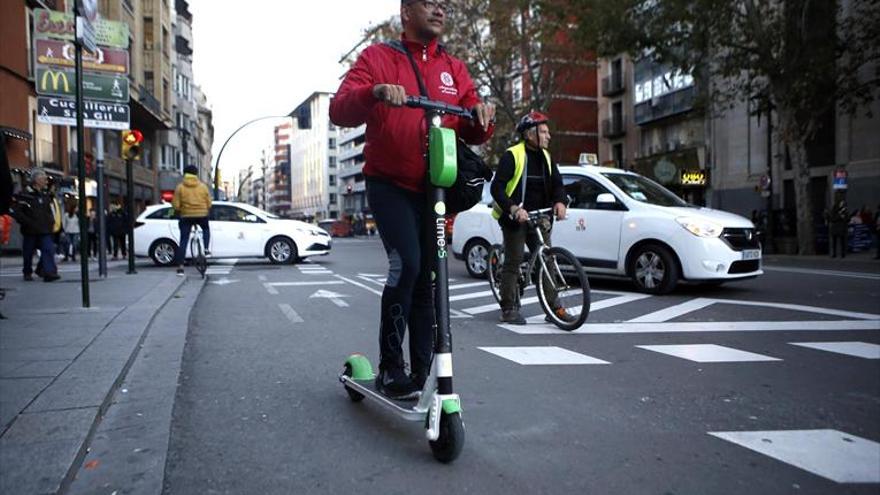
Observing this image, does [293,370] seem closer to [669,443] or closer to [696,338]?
[669,443]

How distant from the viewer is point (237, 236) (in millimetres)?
15953

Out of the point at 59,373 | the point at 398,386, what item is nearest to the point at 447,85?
the point at 398,386

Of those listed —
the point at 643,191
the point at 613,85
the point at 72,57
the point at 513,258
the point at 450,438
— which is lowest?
the point at 450,438

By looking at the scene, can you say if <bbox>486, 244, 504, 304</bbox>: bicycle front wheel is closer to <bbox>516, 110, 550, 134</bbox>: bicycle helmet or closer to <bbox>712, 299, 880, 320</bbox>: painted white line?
<bbox>516, 110, 550, 134</bbox>: bicycle helmet

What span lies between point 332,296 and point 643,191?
4337 millimetres

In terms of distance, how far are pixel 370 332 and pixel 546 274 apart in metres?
1.64

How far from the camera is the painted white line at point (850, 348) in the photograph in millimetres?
4828

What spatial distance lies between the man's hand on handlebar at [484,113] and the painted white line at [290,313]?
4.09 m

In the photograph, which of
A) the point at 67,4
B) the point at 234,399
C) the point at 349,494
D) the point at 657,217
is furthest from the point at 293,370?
the point at 67,4

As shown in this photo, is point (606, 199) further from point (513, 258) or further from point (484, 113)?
point (484, 113)

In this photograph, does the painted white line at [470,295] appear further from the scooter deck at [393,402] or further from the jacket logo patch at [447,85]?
the jacket logo patch at [447,85]

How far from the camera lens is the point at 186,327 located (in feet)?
20.0

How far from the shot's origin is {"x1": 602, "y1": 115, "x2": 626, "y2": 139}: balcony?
146ft

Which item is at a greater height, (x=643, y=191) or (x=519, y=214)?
(x=643, y=191)
